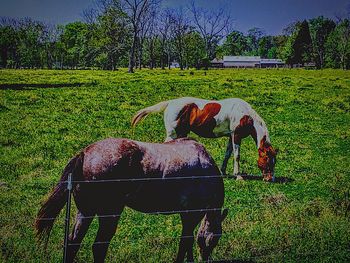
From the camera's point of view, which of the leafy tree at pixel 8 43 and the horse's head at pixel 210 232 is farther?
the leafy tree at pixel 8 43

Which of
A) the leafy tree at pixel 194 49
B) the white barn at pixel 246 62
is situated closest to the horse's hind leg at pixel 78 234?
the leafy tree at pixel 194 49

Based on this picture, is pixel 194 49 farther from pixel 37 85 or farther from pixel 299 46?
pixel 37 85

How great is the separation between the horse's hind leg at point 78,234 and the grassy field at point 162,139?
19.3 inches

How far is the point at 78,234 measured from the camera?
4.39 metres

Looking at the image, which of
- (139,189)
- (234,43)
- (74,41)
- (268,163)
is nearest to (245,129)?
(268,163)

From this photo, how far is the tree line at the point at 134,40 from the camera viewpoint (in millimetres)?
7684

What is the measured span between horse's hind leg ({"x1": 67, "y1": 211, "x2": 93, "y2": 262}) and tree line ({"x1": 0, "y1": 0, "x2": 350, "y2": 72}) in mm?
3984

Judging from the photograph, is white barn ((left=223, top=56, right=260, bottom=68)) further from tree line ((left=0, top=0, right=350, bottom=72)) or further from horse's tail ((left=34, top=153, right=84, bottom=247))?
horse's tail ((left=34, top=153, right=84, bottom=247))

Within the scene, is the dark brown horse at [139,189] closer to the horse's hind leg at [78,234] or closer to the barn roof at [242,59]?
the horse's hind leg at [78,234]

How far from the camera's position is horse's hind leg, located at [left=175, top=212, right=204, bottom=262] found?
4910 mm

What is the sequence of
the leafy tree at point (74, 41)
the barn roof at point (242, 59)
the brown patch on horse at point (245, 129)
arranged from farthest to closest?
the barn roof at point (242, 59)
the leafy tree at point (74, 41)
the brown patch on horse at point (245, 129)

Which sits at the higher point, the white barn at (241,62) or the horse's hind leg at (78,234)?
the white barn at (241,62)

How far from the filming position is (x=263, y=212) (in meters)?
6.40

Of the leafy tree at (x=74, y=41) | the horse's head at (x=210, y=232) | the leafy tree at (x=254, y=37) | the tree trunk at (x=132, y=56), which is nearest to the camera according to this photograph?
the horse's head at (x=210, y=232)
